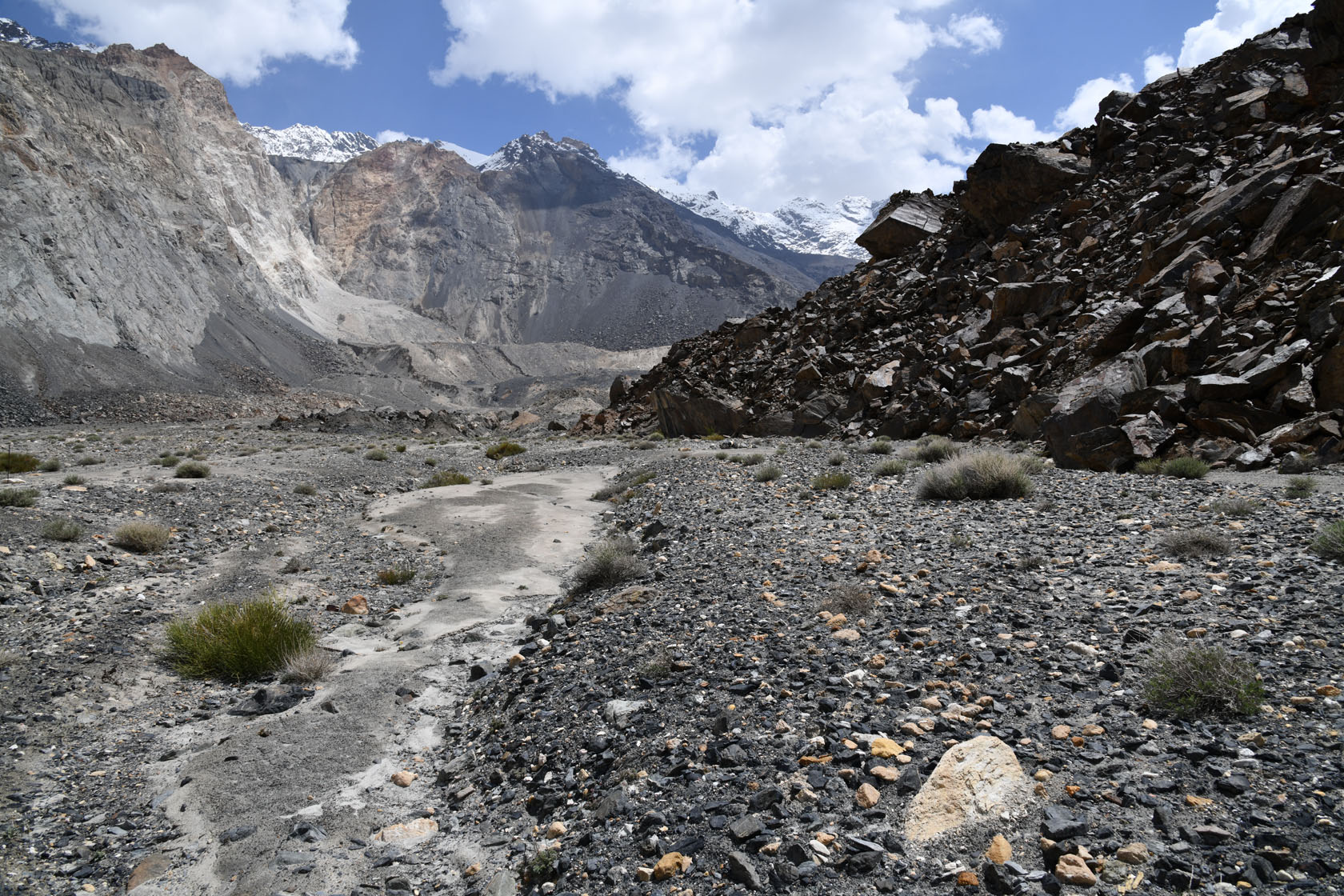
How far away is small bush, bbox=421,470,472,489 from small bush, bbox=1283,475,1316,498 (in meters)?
18.5

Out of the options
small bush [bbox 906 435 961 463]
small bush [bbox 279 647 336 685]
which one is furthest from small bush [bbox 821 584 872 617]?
small bush [bbox 906 435 961 463]

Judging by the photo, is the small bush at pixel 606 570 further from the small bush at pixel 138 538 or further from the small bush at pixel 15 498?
the small bush at pixel 15 498

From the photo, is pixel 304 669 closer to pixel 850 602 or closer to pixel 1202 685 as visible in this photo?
pixel 850 602

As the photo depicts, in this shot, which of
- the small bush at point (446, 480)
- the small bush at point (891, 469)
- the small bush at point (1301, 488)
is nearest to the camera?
the small bush at point (1301, 488)

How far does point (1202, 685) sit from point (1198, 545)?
333cm

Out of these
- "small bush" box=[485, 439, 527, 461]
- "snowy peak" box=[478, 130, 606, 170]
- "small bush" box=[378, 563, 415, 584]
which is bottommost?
"small bush" box=[378, 563, 415, 584]

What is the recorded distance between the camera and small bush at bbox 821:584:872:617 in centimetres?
675

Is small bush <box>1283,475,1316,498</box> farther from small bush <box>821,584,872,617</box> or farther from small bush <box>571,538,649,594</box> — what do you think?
small bush <box>571,538,649,594</box>

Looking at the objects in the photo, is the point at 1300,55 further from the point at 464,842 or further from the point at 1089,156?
the point at 464,842

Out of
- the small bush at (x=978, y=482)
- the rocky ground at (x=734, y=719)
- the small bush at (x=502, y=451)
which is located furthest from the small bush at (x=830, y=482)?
the small bush at (x=502, y=451)

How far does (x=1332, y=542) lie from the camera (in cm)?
614

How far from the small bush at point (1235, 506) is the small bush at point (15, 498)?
18.4 m

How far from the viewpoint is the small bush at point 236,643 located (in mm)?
7680

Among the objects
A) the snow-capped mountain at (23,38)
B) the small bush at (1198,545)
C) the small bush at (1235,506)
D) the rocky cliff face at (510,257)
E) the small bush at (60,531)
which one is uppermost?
the snow-capped mountain at (23,38)
